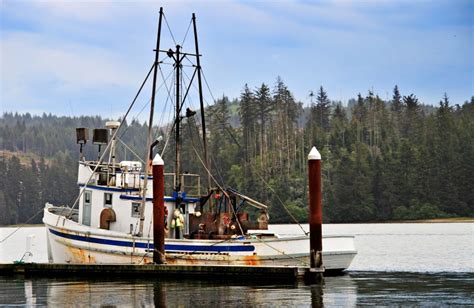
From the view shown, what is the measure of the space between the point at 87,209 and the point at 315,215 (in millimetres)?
11463

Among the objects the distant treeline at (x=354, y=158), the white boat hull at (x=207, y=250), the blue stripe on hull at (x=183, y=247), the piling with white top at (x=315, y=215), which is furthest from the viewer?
the distant treeline at (x=354, y=158)

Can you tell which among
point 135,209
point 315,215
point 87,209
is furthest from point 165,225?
point 315,215

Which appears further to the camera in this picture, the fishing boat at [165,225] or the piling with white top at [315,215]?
the fishing boat at [165,225]

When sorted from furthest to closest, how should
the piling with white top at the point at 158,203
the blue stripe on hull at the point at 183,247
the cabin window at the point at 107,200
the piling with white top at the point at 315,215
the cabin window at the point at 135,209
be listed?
the cabin window at the point at 107,200 → the cabin window at the point at 135,209 → the blue stripe on hull at the point at 183,247 → the piling with white top at the point at 158,203 → the piling with white top at the point at 315,215

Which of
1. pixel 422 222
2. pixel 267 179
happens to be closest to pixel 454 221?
pixel 422 222

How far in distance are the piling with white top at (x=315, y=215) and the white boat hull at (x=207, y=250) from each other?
2358 millimetres

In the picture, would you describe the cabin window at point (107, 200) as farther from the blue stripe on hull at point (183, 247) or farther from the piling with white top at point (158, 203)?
the piling with white top at point (158, 203)

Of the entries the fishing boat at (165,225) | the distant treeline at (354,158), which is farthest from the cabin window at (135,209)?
the distant treeline at (354,158)

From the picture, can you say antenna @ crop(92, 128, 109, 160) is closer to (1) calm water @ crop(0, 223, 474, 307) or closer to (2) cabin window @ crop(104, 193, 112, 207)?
(2) cabin window @ crop(104, 193, 112, 207)

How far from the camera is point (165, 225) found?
3381cm

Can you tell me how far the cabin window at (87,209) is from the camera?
3557 cm

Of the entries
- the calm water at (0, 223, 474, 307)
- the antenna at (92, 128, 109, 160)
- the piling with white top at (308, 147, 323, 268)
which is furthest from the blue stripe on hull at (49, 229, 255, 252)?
the antenna at (92, 128, 109, 160)

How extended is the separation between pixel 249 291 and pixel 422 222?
259 ft

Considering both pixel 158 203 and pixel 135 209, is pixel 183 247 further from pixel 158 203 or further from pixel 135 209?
pixel 135 209
